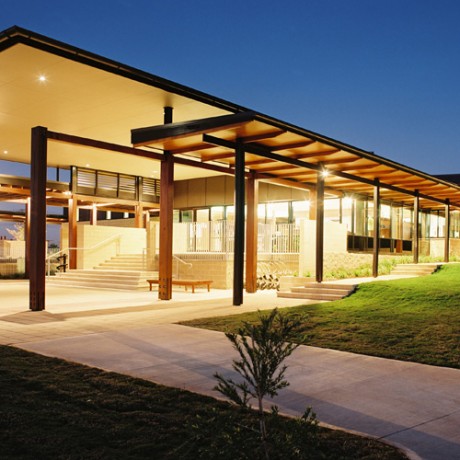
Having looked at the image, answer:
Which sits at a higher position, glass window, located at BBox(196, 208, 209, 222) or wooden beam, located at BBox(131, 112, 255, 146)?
wooden beam, located at BBox(131, 112, 255, 146)

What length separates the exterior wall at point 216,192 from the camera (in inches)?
1013

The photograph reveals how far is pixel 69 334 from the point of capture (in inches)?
357

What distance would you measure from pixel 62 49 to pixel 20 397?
7.73m

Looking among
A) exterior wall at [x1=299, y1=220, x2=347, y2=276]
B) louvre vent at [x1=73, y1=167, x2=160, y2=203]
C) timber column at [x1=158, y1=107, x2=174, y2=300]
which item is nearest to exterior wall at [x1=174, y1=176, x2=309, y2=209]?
louvre vent at [x1=73, y1=167, x2=160, y2=203]

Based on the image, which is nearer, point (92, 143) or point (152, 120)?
point (92, 143)

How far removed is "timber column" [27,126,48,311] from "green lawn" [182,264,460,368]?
3.71 metres

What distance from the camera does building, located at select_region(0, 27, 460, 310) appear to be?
11922 mm

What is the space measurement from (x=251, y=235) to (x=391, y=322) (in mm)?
8284

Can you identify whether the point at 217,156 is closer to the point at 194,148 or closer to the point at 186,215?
the point at 194,148

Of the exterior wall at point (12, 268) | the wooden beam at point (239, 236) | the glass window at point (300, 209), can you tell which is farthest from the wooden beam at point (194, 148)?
the exterior wall at point (12, 268)

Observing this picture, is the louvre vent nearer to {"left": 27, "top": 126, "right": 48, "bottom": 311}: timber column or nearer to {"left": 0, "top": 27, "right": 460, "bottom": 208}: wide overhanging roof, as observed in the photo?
{"left": 0, "top": 27, "right": 460, "bottom": 208}: wide overhanging roof

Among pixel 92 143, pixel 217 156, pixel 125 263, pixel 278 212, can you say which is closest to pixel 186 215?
pixel 278 212

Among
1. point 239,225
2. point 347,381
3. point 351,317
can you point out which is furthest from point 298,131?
point 347,381

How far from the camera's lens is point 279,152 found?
15.5 metres
